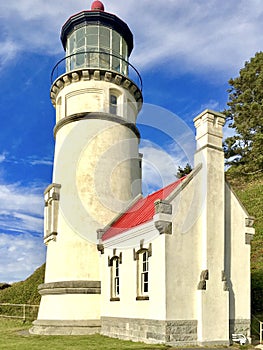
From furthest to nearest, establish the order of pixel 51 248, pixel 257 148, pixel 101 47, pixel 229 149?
pixel 229 149
pixel 257 148
pixel 101 47
pixel 51 248

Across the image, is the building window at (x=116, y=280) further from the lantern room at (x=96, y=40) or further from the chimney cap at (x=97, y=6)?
the chimney cap at (x=97, y=6)

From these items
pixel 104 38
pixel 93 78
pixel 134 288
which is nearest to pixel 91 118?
pixel 93 78

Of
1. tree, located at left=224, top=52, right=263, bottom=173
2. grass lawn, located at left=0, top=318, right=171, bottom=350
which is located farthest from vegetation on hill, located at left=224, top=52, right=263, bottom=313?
grass lawn, located at left=0, top=318, right=171, bottom=350

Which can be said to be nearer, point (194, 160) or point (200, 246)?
point (200, 246)

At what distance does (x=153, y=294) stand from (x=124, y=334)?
239 cm

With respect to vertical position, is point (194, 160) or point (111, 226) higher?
point (194, 160)

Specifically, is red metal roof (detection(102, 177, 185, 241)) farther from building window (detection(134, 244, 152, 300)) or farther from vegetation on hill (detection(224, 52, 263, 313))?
vegetation on hill (detection(224, 52, 263, 313))

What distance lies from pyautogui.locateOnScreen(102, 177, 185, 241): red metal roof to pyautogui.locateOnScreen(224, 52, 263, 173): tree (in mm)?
19939

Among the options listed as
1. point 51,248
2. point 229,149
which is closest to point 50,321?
point 51,248

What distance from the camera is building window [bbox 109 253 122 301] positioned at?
1509 centimetres

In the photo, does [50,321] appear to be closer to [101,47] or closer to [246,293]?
[246,293]

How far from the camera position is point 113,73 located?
18.9m

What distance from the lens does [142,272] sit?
1348cm

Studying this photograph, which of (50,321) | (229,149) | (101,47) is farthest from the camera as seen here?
(229,149)
